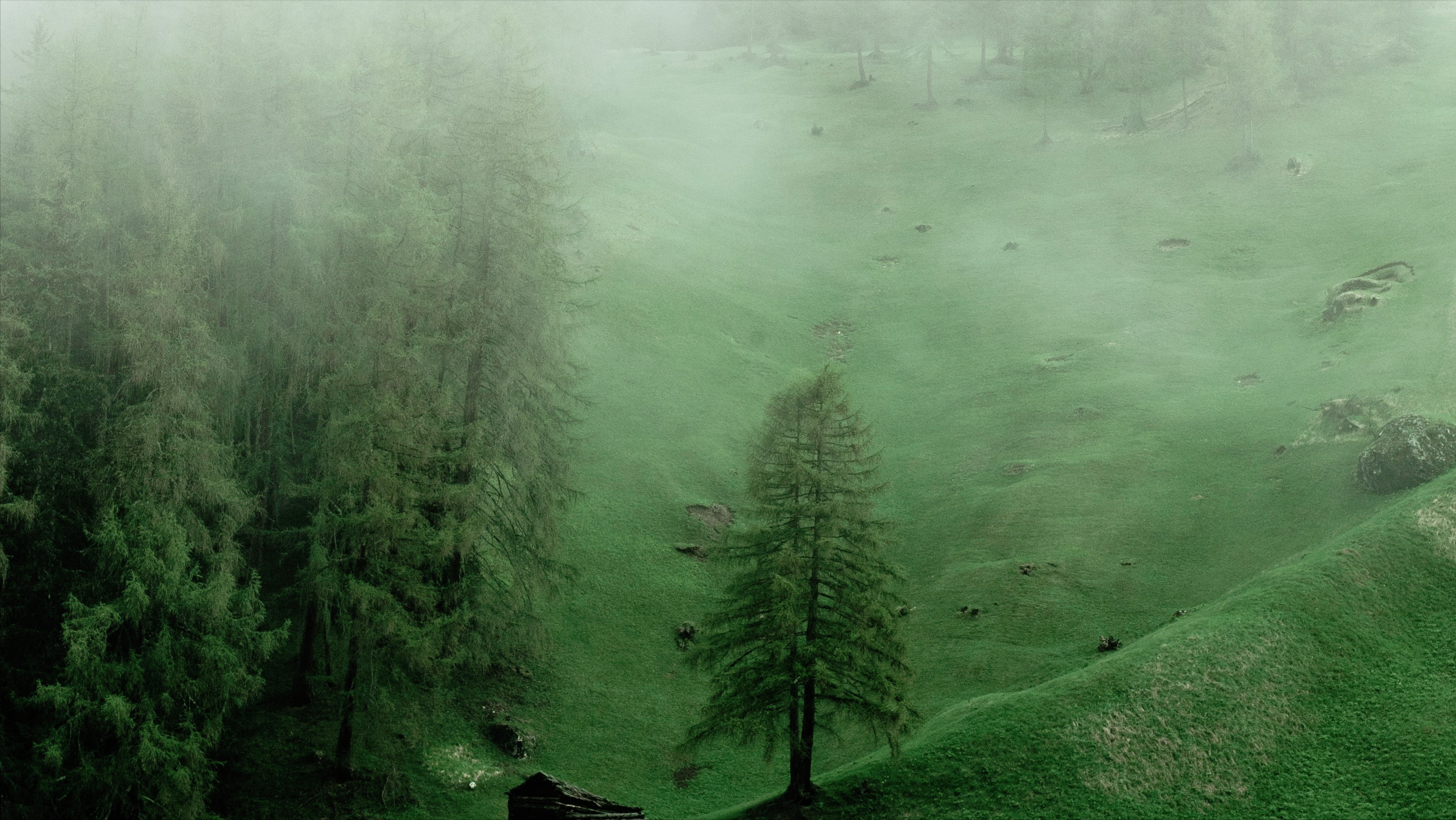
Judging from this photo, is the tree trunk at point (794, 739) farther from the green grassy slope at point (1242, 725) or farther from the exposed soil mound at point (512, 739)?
the exposed soil mound at point (512, 739)

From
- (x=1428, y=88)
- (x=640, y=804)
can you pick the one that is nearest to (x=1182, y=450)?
(x=640, y=804)

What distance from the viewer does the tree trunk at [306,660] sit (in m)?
31.2

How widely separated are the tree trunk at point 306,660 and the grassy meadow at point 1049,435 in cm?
433

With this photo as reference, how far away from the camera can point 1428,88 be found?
8356 cm

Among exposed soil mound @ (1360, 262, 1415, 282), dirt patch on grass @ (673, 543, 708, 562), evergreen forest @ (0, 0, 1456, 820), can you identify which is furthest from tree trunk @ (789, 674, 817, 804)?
exposed soil mound @ (1360, 262, 1415, 282)

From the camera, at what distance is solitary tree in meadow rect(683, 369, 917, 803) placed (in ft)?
88.1

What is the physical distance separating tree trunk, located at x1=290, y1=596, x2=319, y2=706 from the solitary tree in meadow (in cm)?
1191

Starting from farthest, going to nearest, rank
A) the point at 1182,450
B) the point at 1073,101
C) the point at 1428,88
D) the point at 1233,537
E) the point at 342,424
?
the point at 1073,101 < the point at 1428,88 < the point at 1182,450 < the point at 1233,537 < the point at 342,424

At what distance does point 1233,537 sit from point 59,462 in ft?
128

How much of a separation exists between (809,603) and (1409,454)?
2486 centimetres

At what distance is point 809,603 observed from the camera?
1070 inches

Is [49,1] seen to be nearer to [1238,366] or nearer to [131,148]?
[131,148]

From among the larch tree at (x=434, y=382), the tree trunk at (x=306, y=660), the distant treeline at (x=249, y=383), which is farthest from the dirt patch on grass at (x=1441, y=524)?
the tree trunk at (x=306, y=660)

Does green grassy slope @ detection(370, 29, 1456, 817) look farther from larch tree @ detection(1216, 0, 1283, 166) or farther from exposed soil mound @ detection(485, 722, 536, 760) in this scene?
larch tree @ detection(1216, 0, 1283, 166)
